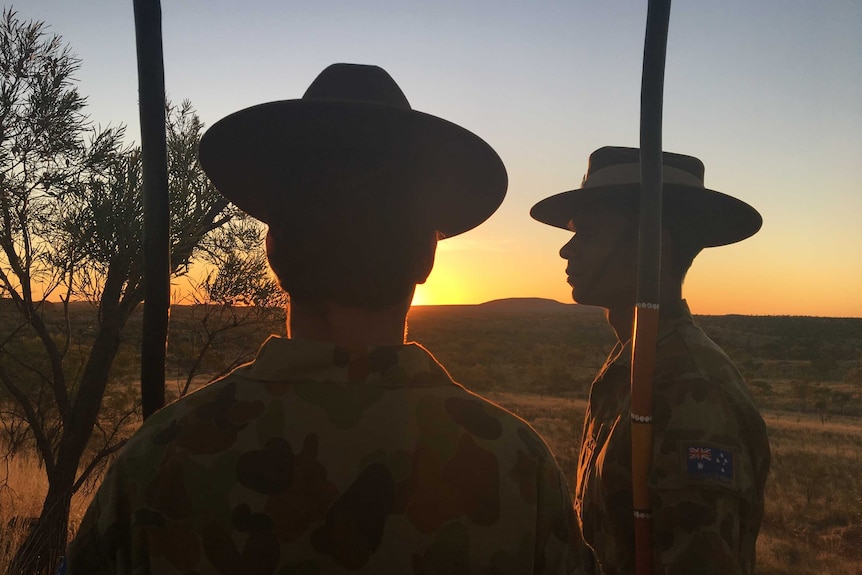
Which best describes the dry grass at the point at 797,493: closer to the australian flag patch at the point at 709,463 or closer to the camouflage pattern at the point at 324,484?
the camouflage pattern at the point at 324,484

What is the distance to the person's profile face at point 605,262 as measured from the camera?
8.77 ft

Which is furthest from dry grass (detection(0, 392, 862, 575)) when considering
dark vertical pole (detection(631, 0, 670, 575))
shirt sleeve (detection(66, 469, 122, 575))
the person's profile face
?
dark vertical pole (detection(631, 0, 670, 575))

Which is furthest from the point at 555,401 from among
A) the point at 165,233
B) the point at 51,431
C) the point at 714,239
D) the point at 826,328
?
the point at 826,328

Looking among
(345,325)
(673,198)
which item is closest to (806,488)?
(673,198)

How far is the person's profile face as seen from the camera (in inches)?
105

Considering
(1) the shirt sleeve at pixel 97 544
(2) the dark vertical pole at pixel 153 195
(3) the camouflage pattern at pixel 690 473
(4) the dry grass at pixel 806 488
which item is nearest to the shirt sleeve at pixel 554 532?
(3) the camouflage pattern at pixel 690 473

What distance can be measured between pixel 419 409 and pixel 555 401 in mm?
25039

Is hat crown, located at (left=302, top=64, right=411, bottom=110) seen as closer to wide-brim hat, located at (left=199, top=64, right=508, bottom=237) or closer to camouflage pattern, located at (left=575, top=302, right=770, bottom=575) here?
wide-brim hat, located at (left=199, top=64, right=508, bottom=237)

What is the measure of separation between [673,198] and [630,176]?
0.22 metres

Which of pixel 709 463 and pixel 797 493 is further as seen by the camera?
pixel 797 493

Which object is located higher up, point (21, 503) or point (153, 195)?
point (153, 195)

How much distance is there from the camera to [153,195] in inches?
62.6

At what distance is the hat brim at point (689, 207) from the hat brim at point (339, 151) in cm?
126

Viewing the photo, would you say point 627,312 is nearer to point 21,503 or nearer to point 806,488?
point 21,503
